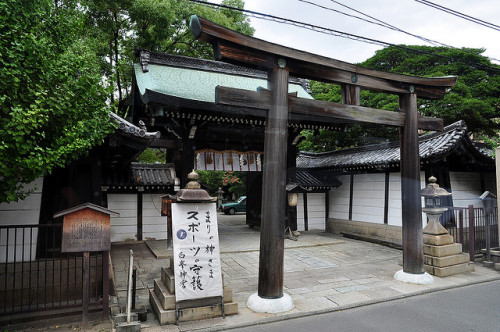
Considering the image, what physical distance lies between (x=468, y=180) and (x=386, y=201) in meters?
3.51

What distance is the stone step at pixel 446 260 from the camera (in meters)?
7.79

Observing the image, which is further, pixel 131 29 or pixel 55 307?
pixel 131 29

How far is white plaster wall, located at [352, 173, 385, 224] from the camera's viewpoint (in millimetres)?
12938

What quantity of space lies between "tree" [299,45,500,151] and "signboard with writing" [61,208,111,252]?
13425 mm

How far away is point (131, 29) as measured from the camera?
17781mm

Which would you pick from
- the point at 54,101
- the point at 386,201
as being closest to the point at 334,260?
the point at 386,201

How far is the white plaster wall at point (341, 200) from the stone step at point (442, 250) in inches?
253

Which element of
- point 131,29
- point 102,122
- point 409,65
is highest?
point 131,29

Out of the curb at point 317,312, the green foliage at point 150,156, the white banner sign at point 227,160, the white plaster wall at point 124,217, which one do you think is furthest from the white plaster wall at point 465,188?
the green foliage at point 150,156

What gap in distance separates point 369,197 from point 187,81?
944 cm

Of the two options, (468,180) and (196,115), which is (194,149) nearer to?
(196,115)

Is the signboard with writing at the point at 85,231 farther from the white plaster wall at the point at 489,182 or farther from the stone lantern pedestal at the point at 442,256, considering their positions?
the white plaster wall at the point at 489,182

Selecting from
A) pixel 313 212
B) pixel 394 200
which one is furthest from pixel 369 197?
pixel 313 212

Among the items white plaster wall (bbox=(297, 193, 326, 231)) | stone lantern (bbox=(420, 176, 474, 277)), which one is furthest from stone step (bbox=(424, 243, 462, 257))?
white plaster wall (bbox=(297, 193, 326, 231))
